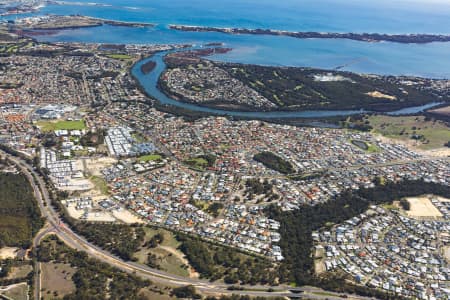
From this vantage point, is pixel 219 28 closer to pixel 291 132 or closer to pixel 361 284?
pixel 291 132

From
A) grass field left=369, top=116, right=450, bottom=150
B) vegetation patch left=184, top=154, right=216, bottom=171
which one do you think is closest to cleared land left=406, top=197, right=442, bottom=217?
grass field left=369, top=116, right=450, bottom=150

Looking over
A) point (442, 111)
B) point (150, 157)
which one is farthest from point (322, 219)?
point (442, 111)

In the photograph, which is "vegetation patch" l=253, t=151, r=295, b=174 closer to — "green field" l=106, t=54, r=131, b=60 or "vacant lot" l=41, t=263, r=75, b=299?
"vacant lot" l=41, t=263, r=75, b=299

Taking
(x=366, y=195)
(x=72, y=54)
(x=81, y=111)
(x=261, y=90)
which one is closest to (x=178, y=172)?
(x=366, y=195)

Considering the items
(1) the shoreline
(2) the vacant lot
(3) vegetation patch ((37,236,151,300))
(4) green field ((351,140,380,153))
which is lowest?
(2) the vacant lot

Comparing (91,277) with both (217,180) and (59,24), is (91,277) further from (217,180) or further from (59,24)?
(59,24)

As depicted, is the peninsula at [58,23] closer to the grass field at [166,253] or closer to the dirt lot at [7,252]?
the dirt lot at [7,252]
